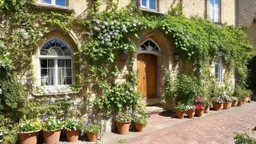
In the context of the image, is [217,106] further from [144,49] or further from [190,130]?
[144,49]

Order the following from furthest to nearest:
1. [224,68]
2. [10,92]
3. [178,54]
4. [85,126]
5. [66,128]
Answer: [224,68] → [178,54] → [85,126] → [66,128] → [10,92]

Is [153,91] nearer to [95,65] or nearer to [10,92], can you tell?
[95,65]

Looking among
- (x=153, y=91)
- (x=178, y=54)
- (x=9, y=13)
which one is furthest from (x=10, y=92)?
(x=178, y=54)

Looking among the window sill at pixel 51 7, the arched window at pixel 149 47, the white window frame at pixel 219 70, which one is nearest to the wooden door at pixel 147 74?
the arched window at pixel 149 47

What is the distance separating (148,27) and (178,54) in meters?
1.90

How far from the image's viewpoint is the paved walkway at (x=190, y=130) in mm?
5629

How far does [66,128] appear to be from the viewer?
5477 millimetres

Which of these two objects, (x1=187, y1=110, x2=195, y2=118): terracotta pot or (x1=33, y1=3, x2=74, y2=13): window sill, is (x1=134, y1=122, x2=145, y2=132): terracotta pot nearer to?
(x1=187, y1=110, x2=195, y2=118): terracotta pot

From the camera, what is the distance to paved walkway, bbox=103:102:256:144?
5629mm

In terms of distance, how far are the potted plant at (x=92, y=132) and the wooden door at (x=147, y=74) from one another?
2890 mm

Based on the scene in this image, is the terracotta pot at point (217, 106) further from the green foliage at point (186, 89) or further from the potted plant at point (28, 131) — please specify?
the potted plant at point (28, 131)

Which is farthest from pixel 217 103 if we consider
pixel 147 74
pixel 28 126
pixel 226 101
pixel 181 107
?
pixel 28 126

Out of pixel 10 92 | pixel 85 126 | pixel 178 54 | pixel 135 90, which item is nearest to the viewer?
pixel 10 92

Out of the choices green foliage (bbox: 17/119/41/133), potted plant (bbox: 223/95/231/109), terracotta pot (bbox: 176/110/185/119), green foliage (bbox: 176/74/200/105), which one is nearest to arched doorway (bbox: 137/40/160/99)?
green foliage (bbox: 176/74/200/105)
